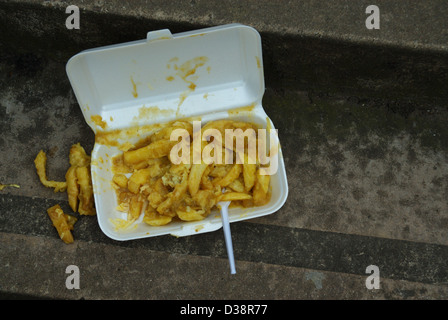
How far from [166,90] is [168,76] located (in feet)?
0.26

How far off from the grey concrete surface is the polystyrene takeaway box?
0.18m

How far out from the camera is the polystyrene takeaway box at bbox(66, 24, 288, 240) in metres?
1.84

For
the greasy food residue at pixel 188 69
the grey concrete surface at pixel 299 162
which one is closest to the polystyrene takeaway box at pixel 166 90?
the greasy food residue at pixel 188 69

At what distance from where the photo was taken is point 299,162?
2.22 m

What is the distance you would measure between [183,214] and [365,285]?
3.27 ft

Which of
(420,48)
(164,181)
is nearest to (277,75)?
(420,48)

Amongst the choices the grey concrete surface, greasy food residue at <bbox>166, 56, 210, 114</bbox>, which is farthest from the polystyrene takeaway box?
the grey concrete surface

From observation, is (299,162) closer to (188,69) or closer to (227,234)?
(227,234)

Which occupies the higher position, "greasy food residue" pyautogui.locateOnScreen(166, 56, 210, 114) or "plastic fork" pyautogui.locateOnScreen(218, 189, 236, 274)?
"greasy food residue" pyautogui.locateOnScreen(166, 56, 210, 114)

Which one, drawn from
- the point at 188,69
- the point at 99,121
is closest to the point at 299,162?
the point at 188,69

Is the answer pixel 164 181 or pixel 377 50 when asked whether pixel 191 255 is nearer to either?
pixel 164 181

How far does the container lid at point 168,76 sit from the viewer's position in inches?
71.8

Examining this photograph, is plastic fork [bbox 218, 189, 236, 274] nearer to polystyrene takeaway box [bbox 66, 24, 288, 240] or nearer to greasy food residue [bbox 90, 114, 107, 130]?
polystyrene takeaway box [bbox 66, 24, 288, 240]

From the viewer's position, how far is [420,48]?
197 cm
